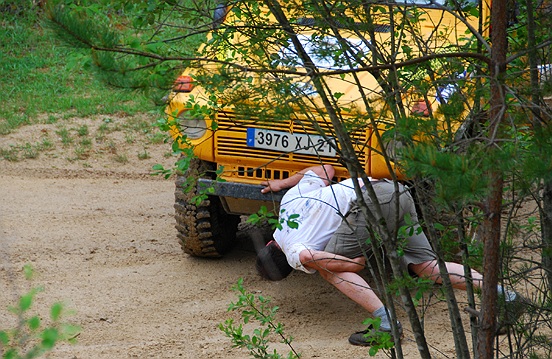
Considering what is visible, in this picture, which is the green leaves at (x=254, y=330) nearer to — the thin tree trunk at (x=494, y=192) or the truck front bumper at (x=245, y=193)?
the thin tree trunk at (x=494, y=192)

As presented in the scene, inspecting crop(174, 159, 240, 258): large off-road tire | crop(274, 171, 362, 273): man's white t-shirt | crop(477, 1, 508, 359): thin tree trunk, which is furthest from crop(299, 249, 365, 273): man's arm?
crop(477, 1, 508, 359): thin tree trunk

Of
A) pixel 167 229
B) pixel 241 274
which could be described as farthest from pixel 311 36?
pixel 167 229

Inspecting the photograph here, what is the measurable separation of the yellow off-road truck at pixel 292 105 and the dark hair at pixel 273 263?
28 cm

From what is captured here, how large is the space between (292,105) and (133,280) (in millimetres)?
3389

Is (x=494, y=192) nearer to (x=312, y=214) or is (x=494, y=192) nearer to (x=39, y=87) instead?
(x=312, y=214)

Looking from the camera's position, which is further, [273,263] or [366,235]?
[273,263]

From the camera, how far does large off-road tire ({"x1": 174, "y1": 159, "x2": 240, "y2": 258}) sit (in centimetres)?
602

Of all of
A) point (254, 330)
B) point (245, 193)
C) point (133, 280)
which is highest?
point (245, 193)

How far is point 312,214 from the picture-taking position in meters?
5.35

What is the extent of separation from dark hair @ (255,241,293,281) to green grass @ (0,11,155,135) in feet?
13.9

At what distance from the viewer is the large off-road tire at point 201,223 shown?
19.7 feet

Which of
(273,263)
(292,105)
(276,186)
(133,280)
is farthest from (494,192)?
(133,280)

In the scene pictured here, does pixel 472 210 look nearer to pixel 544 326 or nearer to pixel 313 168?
pixel 544 326

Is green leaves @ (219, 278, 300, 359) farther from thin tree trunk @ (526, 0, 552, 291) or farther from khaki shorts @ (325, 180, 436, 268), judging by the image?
thin tree trunk @ (526, 0, 552, 291)
